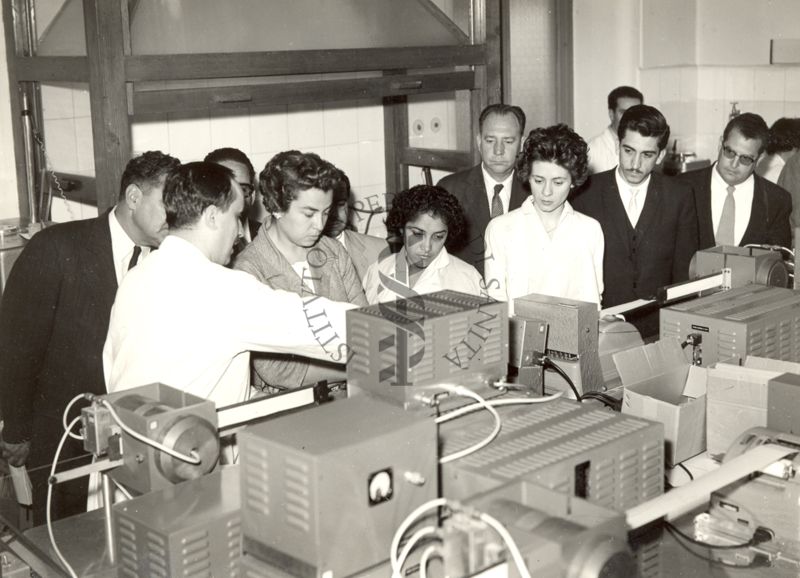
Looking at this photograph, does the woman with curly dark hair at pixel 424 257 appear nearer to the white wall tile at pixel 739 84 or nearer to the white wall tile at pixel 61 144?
the white wall tile at pixel 61 144

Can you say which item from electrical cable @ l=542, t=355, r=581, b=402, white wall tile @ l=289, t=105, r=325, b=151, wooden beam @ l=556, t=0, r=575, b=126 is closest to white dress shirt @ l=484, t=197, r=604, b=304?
electrical cable @ l=542, t=355, r=581, b=402

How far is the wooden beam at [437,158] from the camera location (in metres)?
4.39

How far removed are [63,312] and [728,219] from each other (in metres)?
2.53

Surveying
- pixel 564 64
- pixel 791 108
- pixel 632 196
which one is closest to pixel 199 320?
pixel 632 196

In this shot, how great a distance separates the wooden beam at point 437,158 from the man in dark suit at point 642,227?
1005 millimetres

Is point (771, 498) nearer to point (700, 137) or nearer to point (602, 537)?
point (602, 537)

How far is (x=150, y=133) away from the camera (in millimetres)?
4109

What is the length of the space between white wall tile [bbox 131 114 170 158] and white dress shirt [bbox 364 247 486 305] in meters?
Result: 1.46

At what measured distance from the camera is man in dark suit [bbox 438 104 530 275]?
3623mm

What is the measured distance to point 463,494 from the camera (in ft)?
4.83

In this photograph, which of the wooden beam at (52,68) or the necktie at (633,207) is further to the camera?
the necktie at (633,207)

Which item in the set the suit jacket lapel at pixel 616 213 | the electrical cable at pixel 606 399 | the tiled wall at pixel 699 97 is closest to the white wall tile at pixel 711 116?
the tiled wall at pixel 699 97

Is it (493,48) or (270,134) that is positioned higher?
(493,48)

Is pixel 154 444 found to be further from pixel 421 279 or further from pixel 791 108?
pixel 791 108
